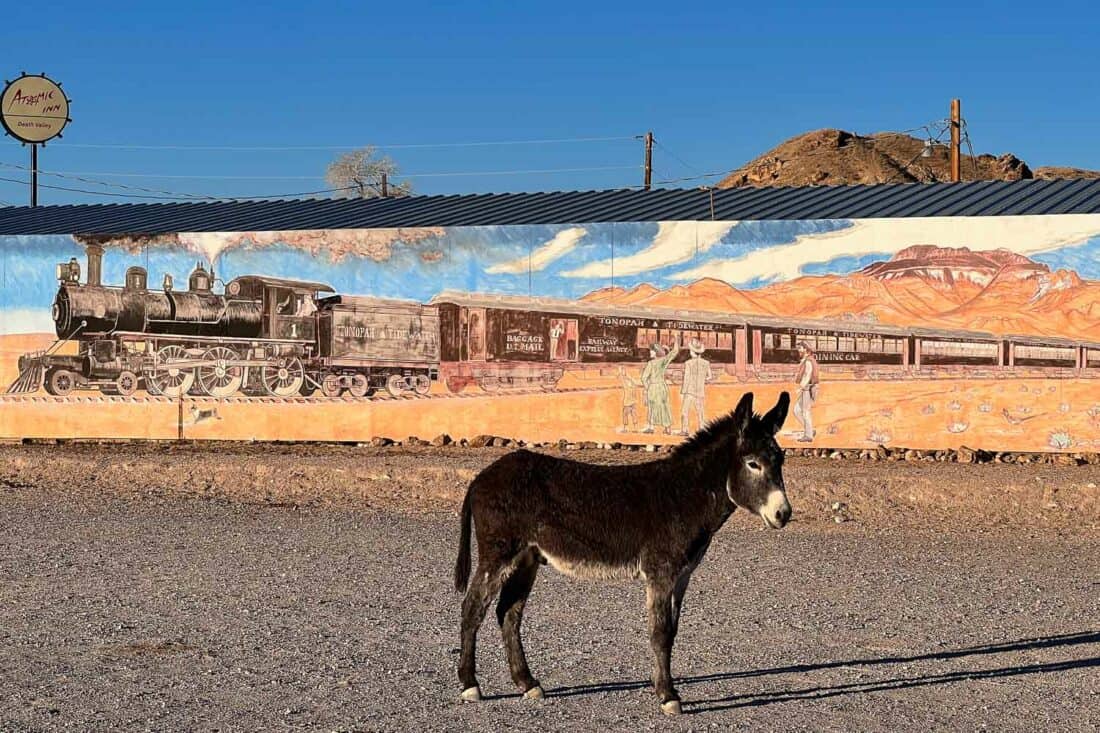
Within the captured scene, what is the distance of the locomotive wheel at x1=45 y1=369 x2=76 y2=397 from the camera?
31500 millimetres

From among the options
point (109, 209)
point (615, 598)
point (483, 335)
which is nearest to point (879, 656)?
point (615, 598)

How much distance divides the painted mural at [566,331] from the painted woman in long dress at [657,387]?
0.04 metres

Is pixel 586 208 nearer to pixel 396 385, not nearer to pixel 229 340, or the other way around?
pixel 396 385

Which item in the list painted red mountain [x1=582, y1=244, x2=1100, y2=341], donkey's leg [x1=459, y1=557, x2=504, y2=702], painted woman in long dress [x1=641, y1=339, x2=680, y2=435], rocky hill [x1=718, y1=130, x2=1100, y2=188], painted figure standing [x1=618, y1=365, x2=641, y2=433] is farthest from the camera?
rocky hill [x1=718, y1=130, x2=1100, y2=188]

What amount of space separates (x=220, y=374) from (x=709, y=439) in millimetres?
23593

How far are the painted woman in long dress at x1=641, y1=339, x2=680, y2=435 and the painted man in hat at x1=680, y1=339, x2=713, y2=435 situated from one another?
297 mm

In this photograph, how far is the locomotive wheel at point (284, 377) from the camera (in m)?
30.1

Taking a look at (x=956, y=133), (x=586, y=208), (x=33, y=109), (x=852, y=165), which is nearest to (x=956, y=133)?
(x=956, y=133)

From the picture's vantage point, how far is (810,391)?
2652 cm

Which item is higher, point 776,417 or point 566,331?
point 566,331

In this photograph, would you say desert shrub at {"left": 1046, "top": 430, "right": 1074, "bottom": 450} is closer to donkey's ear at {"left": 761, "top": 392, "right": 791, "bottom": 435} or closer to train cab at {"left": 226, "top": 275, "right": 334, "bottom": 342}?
train cab at {"left": 226, "top": 275, "right": 334, "bottom": 342}

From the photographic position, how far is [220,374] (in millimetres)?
30609

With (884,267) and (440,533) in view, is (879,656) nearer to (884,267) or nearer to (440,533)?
(440,533)

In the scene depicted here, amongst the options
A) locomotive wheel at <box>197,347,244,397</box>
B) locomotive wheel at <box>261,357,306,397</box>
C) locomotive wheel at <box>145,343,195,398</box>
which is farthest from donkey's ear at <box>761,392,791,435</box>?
locomotive wheel at <box>145,343,195,398</box>
